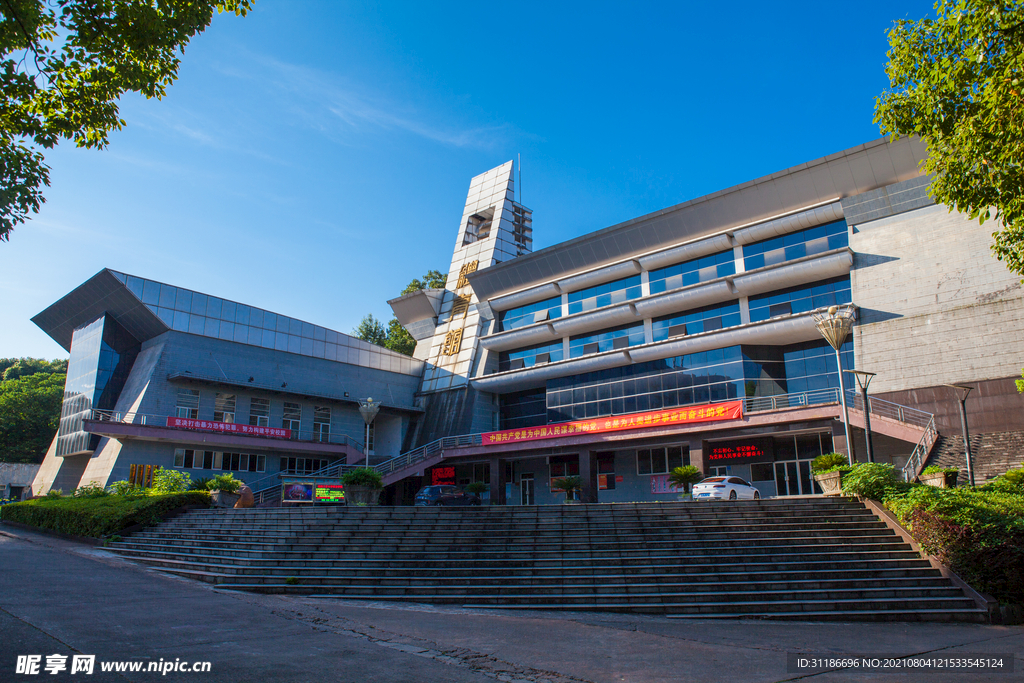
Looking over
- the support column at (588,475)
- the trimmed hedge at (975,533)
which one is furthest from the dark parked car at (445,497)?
the trimmed hedge at (975,533)

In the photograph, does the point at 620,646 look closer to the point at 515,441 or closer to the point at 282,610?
the point at 282,610

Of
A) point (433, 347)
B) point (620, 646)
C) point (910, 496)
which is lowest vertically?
point (620, 646)

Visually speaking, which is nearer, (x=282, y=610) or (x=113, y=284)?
(x=282, y=610)

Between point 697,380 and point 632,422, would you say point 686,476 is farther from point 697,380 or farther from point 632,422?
point 697,380

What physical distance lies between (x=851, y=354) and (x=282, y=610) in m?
Result: 27.3

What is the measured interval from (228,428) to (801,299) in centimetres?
3184

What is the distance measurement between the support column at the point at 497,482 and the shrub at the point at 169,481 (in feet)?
52.1

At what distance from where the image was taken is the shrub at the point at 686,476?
2869 cm

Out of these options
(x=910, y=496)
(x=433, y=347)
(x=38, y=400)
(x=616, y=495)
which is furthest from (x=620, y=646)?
(x=38, y=400)

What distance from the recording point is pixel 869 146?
29.8m

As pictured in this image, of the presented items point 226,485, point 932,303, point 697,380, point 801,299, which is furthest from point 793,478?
point 226,485

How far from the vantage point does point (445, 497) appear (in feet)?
112

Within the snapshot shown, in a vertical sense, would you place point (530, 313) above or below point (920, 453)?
above

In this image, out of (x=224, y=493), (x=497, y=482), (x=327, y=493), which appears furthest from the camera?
(x=497, y=482)
